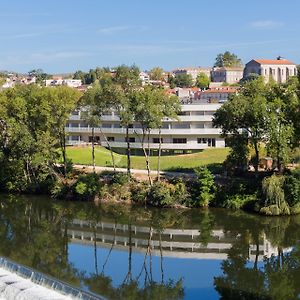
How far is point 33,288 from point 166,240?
16.3 m

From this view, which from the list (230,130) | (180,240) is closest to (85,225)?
(180,240)

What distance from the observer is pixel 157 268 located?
31.0 m

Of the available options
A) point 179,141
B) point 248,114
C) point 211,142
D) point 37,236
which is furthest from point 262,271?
point 179,141

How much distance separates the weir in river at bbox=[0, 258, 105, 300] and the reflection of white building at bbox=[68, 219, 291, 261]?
467 inches

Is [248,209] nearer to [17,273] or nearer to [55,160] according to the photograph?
[55,160]

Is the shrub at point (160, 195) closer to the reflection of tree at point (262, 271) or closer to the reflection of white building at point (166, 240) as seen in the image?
the reflection of white building at point (166, 240)

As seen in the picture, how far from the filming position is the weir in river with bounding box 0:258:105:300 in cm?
2125

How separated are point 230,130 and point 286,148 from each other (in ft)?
18.2

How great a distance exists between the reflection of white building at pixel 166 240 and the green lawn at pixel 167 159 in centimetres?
1527

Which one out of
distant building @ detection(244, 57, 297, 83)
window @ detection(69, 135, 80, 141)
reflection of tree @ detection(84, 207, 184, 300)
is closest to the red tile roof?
distant building @ detection(244, 57, 297, 83)

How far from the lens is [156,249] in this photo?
115ft

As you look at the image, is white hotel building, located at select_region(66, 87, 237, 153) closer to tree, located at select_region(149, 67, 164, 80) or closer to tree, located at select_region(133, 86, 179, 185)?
tree, located at select_region(133, 86, 179, 185)

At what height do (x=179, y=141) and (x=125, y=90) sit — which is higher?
(x=125, y=90)

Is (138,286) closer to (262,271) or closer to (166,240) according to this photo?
(262,271)
